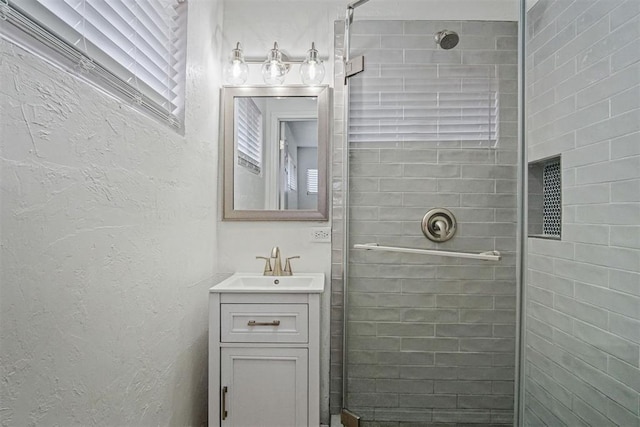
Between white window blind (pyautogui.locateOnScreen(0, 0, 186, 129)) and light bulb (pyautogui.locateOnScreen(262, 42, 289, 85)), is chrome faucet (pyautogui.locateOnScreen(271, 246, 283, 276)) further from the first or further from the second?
light bulb (pyautogui.locateOnScreen(262, 42, 289, 85))

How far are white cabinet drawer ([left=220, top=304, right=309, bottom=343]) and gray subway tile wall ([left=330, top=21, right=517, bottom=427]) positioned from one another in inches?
12.0

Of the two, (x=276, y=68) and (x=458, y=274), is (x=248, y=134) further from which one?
(x=458, y=274)

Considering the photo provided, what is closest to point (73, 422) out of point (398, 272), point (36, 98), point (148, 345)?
point (148, 345)

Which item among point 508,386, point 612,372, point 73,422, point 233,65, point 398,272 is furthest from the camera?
point 233,65

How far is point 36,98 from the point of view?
0.80 metres

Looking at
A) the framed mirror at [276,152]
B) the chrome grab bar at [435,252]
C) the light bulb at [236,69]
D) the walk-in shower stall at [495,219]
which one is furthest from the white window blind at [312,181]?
the light bulb at [236,69]

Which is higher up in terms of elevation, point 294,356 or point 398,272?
point 398,272

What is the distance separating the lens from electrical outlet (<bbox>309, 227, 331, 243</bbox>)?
214cm

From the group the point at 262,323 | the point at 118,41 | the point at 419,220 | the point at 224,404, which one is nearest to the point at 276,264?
the point at 262,323

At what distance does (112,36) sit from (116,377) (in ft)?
3.35

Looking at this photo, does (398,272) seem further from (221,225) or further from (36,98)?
(36,98)

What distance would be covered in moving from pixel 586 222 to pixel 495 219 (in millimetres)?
251

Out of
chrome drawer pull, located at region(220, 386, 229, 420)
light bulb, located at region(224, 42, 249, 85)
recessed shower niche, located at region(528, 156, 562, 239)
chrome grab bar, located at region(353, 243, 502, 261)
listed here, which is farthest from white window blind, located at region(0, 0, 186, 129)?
recessed shower niche, located at region(528, 156, 562, 239)

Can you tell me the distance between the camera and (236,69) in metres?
2.09
